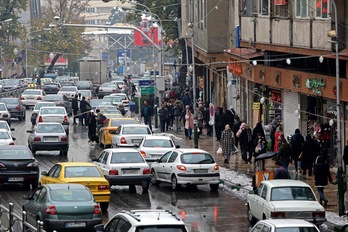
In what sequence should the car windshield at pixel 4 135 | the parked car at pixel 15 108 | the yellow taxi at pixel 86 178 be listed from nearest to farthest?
1. the yellow taxi at pixel 86 178
2. the car windshield at pixel 4 135
3. the parked car at pixel 15 108

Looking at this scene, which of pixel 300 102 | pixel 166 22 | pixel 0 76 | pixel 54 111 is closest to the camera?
pixel 300 102

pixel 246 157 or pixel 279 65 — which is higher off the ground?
pixel 279 65

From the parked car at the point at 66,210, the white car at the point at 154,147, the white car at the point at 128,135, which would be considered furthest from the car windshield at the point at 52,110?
the parked car at the point at 66,210

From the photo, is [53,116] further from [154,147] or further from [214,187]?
[214,187]

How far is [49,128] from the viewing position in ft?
143

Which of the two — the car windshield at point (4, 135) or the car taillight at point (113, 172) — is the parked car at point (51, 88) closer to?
the car windshield at point (4, 135)

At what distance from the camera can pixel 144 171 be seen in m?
31.6

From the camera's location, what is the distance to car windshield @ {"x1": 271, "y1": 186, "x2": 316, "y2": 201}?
24578 mm

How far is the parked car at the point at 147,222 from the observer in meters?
17.5

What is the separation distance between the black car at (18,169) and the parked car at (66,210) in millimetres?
8486

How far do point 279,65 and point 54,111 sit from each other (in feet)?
44.4

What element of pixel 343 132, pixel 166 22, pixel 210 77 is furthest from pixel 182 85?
pixel 343 132

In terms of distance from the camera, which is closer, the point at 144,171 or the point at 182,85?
the point at 144,171

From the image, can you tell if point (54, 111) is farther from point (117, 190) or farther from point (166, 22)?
point (166, 22)
